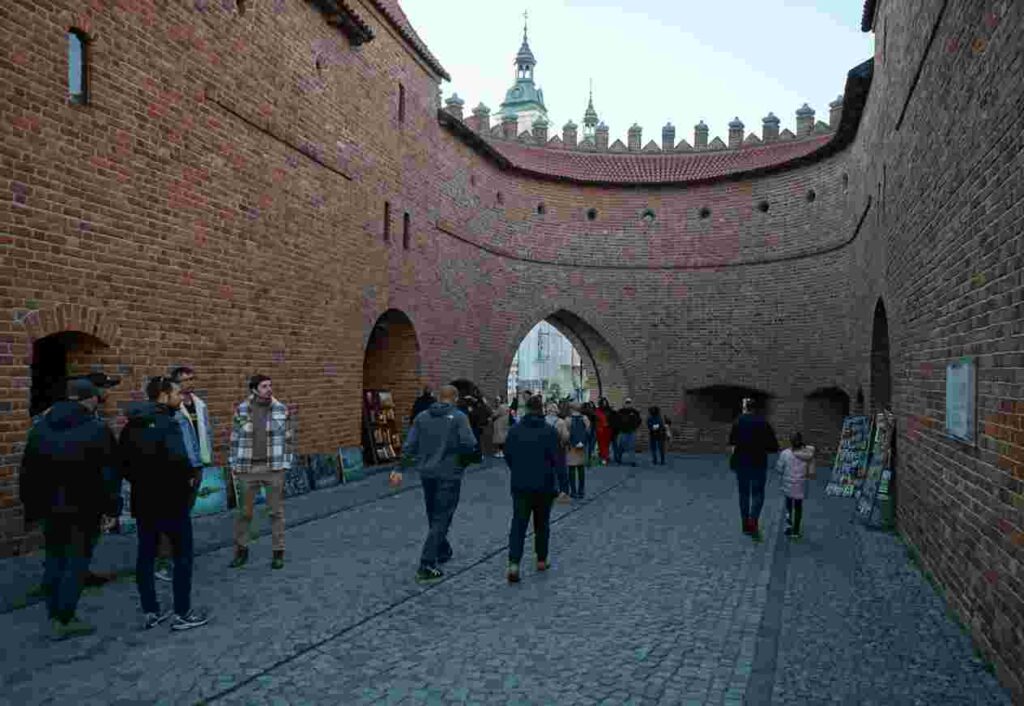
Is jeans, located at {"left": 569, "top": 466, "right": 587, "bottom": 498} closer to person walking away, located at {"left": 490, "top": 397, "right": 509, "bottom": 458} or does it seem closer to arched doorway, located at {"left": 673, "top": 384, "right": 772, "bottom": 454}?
person walking away, located at {"left": 490, "top": 397, "right": 509, "bottom": 458}

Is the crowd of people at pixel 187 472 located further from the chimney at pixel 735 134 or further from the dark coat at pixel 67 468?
the chimney at pixel 735 134

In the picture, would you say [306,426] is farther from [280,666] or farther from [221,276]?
[280,666]

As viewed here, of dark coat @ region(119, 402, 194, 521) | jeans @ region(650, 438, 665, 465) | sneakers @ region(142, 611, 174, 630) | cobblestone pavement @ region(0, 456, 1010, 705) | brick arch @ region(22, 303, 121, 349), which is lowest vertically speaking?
jeans @ region(650, 438, 665, 465)

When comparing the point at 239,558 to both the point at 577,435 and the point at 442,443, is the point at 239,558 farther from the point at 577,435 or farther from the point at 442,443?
the point at 577,435

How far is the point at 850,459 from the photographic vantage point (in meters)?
14.4

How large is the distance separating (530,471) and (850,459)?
29.3 feet

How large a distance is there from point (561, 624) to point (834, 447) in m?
16.7

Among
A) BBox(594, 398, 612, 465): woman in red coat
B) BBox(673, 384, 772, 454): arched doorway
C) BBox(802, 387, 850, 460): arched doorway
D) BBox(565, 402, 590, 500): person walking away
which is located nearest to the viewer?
BBox(565, 402, 590, 500): person walking away

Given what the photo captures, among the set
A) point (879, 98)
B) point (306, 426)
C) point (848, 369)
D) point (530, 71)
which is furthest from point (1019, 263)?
point (530, 71)

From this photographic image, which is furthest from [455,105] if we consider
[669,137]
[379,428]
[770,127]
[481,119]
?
[379,428]

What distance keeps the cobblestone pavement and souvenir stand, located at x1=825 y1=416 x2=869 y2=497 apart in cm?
475

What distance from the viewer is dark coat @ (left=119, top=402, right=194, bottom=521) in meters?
5.72

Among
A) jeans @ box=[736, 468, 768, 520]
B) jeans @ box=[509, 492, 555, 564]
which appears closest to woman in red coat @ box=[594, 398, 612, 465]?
jeans @ box=[736, 468, 768, 520]

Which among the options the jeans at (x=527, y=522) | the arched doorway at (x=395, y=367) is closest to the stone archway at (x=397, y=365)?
the arched doorway at (x=395, y=367)
